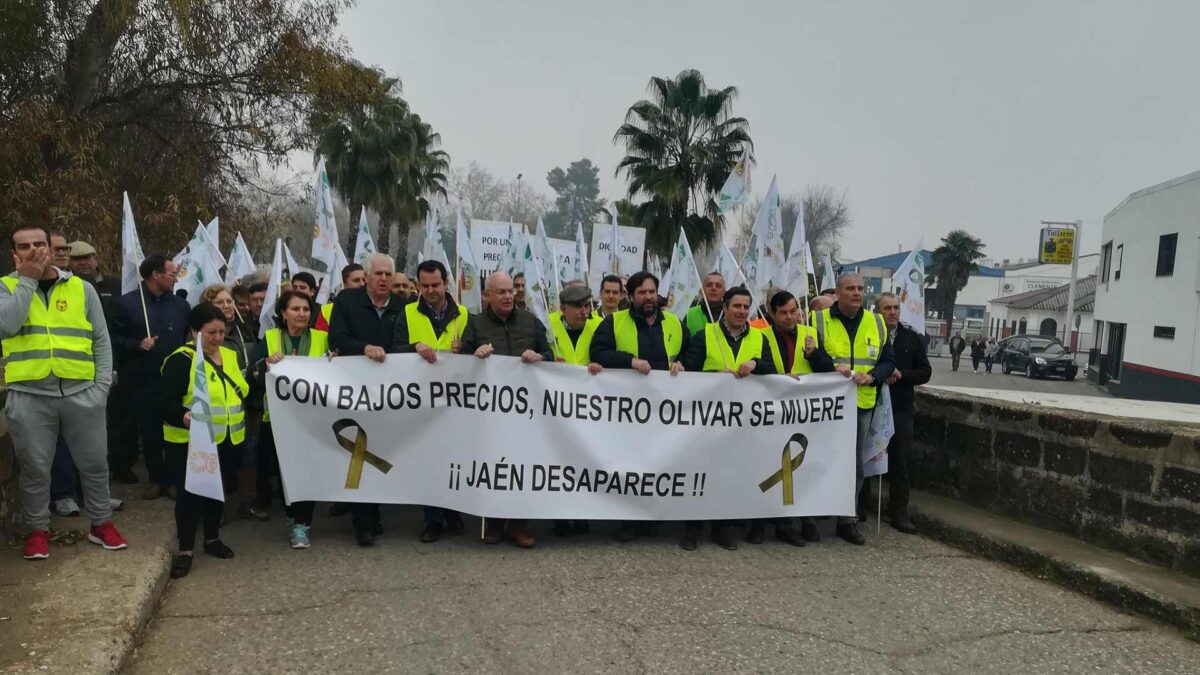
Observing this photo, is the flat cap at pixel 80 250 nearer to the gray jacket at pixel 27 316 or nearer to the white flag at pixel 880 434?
the gray jacket at pixel 27 316

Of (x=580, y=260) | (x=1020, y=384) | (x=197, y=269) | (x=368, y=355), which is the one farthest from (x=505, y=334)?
(x=1020, y=384)

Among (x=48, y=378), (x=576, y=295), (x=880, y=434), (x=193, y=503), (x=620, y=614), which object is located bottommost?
(x=620, y=614)

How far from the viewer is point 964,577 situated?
5.00m

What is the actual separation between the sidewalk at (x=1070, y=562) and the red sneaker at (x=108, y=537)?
5356 millimetres

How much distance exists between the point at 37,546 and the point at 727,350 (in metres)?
4.29

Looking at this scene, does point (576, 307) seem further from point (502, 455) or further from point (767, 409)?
point (767, 409)

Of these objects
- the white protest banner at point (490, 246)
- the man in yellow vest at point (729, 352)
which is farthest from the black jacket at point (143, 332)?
the white protest banner at point (490, 246)

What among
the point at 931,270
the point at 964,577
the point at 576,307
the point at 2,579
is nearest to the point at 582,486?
the point at 576,307

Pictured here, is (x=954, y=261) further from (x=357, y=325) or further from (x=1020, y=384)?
(x=357, y=325)

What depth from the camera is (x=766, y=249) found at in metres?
8.34

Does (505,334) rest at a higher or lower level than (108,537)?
higher

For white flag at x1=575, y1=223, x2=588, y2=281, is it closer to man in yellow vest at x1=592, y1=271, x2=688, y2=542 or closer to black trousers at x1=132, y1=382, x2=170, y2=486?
man in yellow vest at x1=592, y1=271, x2=688, y2=542

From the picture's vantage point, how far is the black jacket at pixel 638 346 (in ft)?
18.1

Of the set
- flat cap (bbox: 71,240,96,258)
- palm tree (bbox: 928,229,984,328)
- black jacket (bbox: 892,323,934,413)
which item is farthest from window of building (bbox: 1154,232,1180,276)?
palm tree (bbox: 928,229,984,328)
